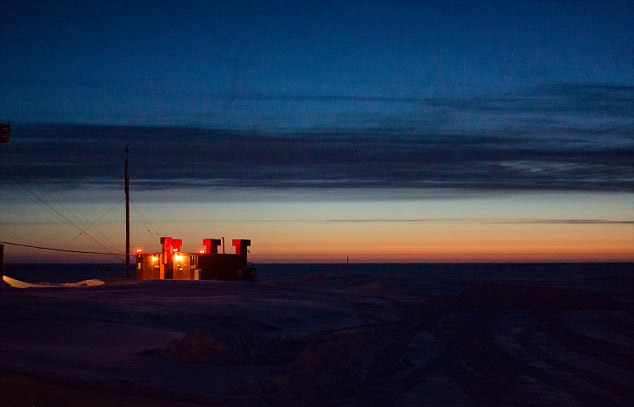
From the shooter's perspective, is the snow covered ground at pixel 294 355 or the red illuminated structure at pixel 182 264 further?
the red illuminated structure at pixel 182 264

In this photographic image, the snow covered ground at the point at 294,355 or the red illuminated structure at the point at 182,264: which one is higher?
the red illuminated structure at the point at 182,264

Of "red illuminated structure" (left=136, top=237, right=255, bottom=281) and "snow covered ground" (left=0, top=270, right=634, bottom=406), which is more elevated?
"red illuminated structure" (left=136, top=237, right=255, bottom=281)

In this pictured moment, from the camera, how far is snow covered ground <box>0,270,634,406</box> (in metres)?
13.5

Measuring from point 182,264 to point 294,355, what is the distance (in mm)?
37694

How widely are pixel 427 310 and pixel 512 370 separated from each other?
69.5 ft

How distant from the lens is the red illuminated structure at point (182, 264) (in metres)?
55.0

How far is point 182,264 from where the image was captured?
55844mm

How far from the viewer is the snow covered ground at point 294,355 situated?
13469 millimetres

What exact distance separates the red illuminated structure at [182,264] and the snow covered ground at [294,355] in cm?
1919

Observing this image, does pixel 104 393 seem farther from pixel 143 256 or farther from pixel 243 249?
pixel 243 249

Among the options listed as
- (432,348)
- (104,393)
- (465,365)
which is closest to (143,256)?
(432,348)

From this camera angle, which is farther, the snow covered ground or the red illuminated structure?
the red illuminated structure

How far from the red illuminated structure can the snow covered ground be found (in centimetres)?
1919

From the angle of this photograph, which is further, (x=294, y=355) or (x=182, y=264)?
(x=182, y=264)
